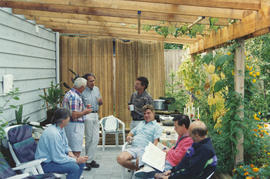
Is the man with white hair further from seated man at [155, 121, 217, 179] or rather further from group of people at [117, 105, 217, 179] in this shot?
seated man at [155, 121, 217, 179]

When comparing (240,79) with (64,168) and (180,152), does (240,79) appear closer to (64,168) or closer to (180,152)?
A: (180,152)

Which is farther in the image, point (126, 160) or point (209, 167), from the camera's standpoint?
point (126, 160)

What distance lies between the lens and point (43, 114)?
5.89 m

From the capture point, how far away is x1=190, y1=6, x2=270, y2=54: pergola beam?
315 centimetres

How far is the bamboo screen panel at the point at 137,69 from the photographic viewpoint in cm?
718

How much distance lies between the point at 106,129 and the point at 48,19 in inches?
101

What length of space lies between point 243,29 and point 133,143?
2.20 meters

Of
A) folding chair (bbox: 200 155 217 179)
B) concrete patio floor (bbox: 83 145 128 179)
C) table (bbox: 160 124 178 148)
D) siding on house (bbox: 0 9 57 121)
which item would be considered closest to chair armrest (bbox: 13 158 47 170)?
siding on house (bbox: 0 9 57 121)

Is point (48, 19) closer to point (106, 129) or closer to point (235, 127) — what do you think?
point (106, 129)

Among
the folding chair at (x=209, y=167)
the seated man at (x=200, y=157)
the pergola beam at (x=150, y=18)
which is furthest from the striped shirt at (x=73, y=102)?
the folding chair at (x=209, y=167)

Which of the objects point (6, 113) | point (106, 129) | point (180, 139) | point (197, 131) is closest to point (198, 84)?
point (106, 129)

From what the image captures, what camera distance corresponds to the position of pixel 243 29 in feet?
12.0

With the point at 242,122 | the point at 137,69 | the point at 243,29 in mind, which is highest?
the point at 243,29

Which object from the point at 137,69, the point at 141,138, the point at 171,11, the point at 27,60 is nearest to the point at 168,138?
the point at 141,138
